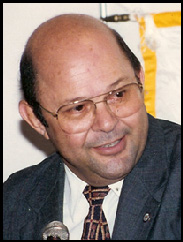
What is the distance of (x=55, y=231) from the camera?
5.80 ft

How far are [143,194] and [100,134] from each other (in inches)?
11.7

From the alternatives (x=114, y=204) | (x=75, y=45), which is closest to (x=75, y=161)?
(x=114, y=204)

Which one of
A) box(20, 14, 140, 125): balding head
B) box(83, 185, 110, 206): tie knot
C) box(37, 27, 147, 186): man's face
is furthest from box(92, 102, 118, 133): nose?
box(83, 185, 110, 206): tie knot

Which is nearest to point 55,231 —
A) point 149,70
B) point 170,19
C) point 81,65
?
point 81,65

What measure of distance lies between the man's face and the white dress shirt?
0.33 ft

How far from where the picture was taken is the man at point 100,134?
5.29 feet

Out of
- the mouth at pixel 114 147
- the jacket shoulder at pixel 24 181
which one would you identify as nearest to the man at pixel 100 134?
the mouth at pixel 114 147

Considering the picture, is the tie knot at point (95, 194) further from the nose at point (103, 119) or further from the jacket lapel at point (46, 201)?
the nose at point (103, 119)

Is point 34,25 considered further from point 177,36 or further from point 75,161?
point 75,161

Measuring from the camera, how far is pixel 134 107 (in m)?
1.66

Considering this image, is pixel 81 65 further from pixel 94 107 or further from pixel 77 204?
pixel 77 204

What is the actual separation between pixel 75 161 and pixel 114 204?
0.25 metres

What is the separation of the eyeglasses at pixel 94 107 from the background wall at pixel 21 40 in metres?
0.76

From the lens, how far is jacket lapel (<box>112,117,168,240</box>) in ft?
5.25
